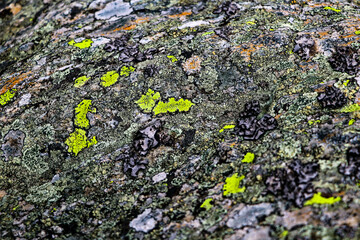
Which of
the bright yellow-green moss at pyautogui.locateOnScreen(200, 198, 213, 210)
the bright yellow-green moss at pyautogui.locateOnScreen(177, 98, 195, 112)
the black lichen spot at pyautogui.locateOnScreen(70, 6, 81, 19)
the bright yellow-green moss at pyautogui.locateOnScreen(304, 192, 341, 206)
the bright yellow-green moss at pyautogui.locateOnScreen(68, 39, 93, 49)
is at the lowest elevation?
the bright yellow-green moss at pyautogui.locateOnScreen(200, 198, 213, 210)

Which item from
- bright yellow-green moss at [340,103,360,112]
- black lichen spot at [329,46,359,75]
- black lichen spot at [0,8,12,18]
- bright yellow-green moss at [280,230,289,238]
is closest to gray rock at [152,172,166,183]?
bright yellow-green moss at [280,230,289,238]

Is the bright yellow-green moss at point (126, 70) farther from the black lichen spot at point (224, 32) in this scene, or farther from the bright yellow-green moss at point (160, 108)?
the black lichen spot at point (224, 32)

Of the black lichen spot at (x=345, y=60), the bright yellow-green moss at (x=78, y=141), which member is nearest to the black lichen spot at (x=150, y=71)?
the bright yellow-green moss at (x=78, y=141)

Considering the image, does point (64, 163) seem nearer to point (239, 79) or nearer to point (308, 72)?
point (239, 79)

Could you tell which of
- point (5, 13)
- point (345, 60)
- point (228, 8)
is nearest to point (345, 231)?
point (345, 60)

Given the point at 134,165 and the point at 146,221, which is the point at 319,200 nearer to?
the point at 146,221

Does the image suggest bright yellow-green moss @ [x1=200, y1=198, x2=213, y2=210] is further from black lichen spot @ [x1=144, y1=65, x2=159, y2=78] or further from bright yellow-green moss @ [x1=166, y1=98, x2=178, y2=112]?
black lichen spot @ [x1=144, y1=65, x2=159, y2=78]

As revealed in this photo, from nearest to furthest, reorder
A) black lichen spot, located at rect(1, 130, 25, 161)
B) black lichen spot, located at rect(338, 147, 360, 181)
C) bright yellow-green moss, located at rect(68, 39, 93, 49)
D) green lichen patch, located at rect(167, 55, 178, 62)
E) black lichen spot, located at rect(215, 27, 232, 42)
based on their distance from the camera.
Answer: black lichen spot, located at rect(338, 147, 360, 181), black lichen spot, located at rect(1, 130, 25, 161), green lichen patch, located at rect(167, 55, 178, 62), black lichen spot, located at rect(215, 27, 232, 42), bright yellow-green moss, located at rect(68, 39, 93, 49)
